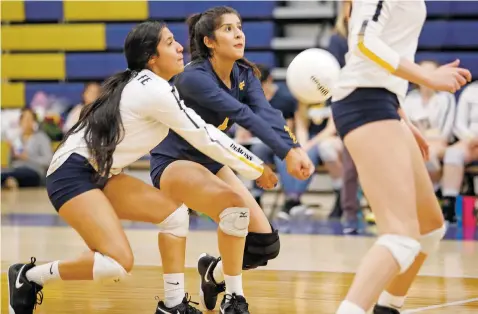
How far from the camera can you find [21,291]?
4.02 meters

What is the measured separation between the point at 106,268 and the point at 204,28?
129cm

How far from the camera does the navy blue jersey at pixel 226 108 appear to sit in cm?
402

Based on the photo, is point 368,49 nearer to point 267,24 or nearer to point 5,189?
point 267,24

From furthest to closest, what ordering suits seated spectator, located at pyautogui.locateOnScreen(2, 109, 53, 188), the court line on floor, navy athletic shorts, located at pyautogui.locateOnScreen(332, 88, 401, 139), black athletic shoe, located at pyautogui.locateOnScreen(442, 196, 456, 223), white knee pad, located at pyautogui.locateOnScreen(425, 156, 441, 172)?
seated spectator, located at pyautogui.locateOnScreen(2, 109, 53, 188)
white knee pad, located at pyautogui.locateOnScreen(425, 156, 441, 172)
black athletic shoe, located at pyautogui.locateOnScreen(442, 196, 456, 223)
the court line on floor
navy athletic shorts, located at pyautogui.locateOnScreen(332, 88, 401, 139)

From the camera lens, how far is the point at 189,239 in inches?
270

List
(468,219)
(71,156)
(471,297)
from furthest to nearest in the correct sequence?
1. (468,219)
2. (471,297)
3. (71,156)

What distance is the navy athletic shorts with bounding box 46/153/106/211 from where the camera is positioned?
151 inches

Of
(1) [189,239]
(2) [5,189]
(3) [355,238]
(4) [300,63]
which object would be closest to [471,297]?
(4) [300,63]

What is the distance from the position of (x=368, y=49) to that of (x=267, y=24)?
8356mm

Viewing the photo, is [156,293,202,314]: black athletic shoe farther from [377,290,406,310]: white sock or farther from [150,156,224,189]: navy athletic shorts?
[377,290,406,310]: white sock

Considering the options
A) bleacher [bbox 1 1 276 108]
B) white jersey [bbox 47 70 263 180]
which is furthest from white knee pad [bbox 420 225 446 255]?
bleacher [bbox 1 1 276 108]

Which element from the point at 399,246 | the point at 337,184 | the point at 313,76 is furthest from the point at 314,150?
the point at 399,246

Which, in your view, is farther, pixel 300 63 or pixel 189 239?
pixel 189 239

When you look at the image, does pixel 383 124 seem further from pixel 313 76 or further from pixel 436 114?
pixel 436 114
